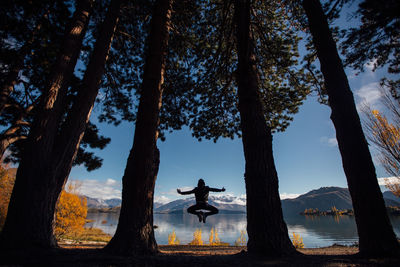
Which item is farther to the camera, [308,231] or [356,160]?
[308,231]

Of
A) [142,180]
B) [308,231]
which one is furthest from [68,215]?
[308,231]

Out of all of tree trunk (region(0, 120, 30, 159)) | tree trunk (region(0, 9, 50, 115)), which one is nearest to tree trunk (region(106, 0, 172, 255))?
tree trunk (region(0, 9, 50, 115))

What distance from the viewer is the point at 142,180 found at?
388 centimetres

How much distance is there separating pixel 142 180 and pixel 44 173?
2.34 m

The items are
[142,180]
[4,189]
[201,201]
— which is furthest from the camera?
[4,189]

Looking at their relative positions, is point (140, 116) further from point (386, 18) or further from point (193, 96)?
point (386, 18)

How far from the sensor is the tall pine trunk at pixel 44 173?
3584mm

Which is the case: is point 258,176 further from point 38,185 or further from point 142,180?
point 38,185

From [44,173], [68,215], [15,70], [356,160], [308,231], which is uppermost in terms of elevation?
[15,70]

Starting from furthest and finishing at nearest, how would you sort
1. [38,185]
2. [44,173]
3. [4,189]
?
1. [4,189]
2. [44,173]
3. [38,185]

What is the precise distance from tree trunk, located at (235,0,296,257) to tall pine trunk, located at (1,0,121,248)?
428 centimetres

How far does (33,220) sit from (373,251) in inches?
258

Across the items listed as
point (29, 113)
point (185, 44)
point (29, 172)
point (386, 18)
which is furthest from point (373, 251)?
point (29, 113)

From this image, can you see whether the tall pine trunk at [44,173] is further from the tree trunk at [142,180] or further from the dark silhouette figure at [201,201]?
the dark silhouette figure at [201,201]
